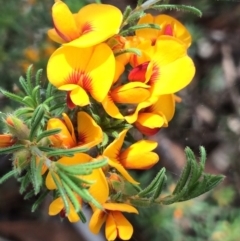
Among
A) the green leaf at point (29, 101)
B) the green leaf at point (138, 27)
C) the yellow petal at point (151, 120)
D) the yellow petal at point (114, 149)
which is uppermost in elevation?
the green leaf at point (138, 27)

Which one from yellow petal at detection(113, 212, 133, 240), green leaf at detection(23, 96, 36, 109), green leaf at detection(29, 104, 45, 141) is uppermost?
green leaf at detection(29, 104, 45, 141)

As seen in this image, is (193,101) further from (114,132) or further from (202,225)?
(114,132)

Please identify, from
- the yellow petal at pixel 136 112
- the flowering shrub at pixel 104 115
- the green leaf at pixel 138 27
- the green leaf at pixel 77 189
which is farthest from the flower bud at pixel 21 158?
the green leaf at pixel 138 27

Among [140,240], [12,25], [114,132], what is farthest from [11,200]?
[114,132]

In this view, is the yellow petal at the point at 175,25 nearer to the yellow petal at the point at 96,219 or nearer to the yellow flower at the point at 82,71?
the yellow flower at the point at 82,71

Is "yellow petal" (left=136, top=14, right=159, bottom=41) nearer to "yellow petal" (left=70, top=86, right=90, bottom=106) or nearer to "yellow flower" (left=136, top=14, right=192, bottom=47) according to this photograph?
"yellow flower" (left=136, top=14, right=192, bottom=47)

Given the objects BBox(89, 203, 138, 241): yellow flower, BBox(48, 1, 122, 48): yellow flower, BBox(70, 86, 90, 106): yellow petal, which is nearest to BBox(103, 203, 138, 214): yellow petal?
BBox(89, 203, 138, 241): yellow flower
